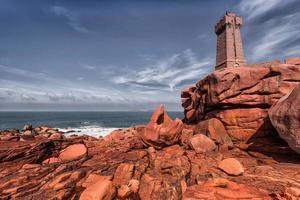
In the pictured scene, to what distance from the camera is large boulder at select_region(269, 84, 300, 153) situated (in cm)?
934

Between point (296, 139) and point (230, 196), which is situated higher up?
point (296, 139)

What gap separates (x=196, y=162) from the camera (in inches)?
424

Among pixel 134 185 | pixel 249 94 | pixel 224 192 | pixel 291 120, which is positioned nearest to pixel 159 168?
pixel 134 185

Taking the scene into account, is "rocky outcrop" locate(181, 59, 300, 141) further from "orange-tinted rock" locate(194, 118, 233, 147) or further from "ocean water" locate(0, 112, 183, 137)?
"ocean water" locate(0, 112, 183, 137)

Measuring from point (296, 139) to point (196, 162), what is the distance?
6063 mm

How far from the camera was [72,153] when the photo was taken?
512 inches

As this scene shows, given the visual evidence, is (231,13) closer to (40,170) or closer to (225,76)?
(225,76)

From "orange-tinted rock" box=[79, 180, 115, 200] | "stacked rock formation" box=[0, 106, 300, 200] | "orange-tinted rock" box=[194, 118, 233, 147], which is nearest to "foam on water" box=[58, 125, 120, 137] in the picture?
"stacked rock formation" box=[0, 106, 300, 200]

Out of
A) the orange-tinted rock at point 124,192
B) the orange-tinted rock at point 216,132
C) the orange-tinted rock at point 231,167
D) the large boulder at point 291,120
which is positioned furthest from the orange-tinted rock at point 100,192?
the large boulder at point 291,120

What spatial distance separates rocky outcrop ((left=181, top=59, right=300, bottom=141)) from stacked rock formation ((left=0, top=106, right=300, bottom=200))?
128cm

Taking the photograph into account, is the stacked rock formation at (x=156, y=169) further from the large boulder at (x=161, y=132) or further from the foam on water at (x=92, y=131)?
the foam on water at (x=92, y=131)

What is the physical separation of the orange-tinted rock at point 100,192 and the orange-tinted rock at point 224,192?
3.66m

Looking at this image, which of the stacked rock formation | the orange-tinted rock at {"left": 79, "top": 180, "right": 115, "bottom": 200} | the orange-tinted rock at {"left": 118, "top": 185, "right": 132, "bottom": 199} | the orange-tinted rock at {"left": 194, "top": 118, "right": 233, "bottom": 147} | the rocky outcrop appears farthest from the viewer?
the orange-tinted rock at {"left": 194, "top": 118, "right": 233, "bottom": 147}

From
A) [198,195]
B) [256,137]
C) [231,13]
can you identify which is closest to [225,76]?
[256,137]
